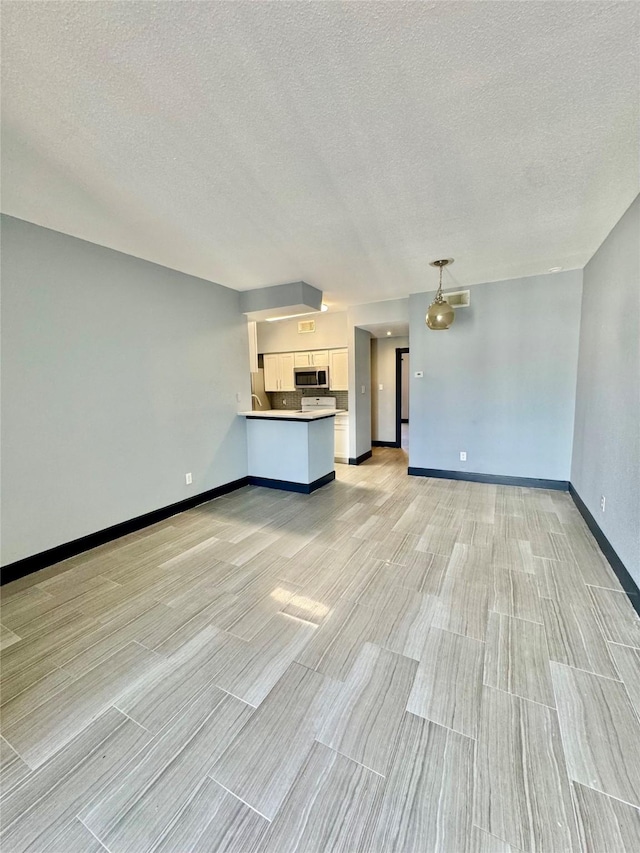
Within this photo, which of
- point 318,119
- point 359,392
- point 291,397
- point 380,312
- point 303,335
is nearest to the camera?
point 318,119

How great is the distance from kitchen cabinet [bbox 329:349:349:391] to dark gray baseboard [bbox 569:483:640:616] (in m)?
3.65

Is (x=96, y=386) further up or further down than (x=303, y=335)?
further down

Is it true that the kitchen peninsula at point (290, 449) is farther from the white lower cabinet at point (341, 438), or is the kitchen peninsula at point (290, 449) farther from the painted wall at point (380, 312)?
the painted wall at point (380, 312)

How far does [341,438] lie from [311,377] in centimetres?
121

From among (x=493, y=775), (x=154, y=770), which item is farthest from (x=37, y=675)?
(x=493, y=775)

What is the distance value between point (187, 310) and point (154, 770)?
3587 millimetres

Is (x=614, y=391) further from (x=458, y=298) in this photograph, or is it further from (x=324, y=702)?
(x=324, y=702)

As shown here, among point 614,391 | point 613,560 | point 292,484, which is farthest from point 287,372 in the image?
point 613,560

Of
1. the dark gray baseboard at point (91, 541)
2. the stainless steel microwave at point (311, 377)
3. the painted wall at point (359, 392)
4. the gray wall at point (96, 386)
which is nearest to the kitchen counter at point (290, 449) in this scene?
the gray wall at point (96, 386)

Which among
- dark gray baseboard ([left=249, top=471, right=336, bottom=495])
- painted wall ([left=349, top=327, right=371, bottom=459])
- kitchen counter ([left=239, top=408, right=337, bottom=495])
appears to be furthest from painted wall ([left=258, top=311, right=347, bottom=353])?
dark gray baseboard ([left=249, top=471, right=336, bottom=495])

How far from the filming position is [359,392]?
5.62 m

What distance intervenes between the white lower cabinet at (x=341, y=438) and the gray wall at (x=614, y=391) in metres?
3.20

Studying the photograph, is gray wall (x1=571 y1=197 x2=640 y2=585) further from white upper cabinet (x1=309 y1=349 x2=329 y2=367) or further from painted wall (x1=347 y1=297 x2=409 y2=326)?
white upper cabinet (x1=309 y1=349 x2=329 y2=367)

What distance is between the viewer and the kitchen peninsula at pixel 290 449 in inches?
164
